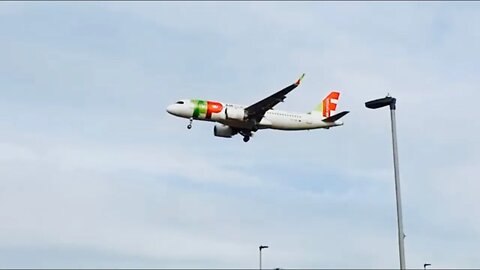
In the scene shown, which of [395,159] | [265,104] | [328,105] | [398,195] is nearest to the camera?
[398,195]

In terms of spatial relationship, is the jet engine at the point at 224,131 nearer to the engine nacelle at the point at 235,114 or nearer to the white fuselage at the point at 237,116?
the white fuselage at the point at 237,116

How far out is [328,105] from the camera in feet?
290

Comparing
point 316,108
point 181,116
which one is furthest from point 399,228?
point 316,108

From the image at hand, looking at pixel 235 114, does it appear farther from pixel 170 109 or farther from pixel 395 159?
pixel 395 159

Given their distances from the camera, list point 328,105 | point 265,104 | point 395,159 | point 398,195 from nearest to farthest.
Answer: point 398,195 → point 395,159 → point 265,104 → point 328,105

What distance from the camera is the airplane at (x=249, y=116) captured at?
2928 inches

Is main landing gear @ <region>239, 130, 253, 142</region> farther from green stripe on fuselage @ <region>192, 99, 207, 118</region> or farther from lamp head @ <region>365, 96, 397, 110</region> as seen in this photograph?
lamp head @ <region>365, 96, 397, 110</region>

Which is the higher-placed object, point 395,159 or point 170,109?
point 170,109

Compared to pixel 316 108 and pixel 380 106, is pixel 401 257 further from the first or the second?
pixel 316 108

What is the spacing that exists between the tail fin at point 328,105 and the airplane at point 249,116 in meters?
2.18

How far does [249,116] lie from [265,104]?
2505 millimetres

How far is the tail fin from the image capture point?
86500 millimetres

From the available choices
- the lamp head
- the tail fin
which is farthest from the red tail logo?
the lamp head

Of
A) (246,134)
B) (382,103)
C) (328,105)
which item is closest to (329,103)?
(328,105)
